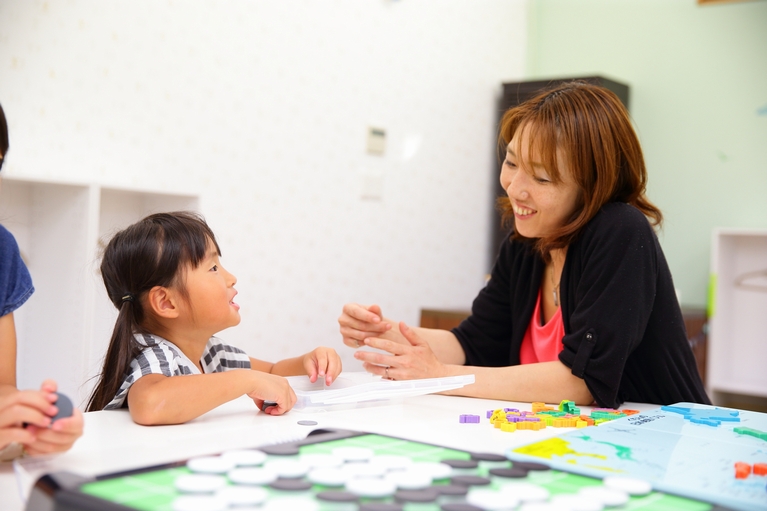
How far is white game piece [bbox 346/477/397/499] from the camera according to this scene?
0.65 meters

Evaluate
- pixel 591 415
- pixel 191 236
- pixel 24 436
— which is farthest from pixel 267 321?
pixel 24 436

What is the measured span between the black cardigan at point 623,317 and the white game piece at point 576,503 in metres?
0.61

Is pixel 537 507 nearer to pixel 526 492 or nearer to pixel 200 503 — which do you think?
pixel 526 492

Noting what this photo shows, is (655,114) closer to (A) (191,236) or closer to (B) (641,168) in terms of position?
(B) (641,168)

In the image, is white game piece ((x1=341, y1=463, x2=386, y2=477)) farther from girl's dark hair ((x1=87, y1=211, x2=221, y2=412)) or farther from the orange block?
girl's dark hair ((x1=87, y1=211, x2=221, y2=412))

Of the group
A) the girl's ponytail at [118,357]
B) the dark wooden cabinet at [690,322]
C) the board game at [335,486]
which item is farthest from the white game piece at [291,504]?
the dark wooden cabinet at [690,322]

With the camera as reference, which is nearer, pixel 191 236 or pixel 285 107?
pixel 191 236

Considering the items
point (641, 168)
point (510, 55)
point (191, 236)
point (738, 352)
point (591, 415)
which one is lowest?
point (738, 352)

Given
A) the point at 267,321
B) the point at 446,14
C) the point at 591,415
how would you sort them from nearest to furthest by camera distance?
the point at 591,415 → the point at 267,321 → the point at 446,14

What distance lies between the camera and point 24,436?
753 millimetres

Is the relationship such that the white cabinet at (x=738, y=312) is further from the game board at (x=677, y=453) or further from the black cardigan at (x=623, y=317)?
Answer: the game board at (x=677, y=453)

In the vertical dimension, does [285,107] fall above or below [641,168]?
above

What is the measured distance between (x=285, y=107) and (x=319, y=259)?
628 mm

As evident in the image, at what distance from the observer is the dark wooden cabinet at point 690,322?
3209mm
